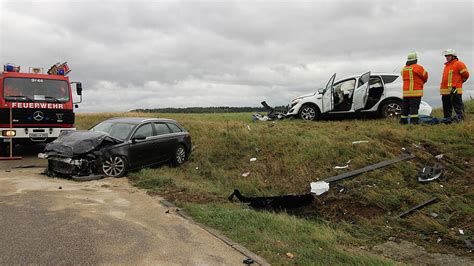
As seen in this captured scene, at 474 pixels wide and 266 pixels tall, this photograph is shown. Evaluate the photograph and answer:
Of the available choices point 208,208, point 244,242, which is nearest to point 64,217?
point 208,208

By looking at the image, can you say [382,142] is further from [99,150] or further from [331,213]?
[99,150]

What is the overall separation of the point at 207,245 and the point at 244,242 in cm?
53

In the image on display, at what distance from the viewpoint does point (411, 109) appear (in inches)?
495

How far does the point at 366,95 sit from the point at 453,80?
3003 millimetres

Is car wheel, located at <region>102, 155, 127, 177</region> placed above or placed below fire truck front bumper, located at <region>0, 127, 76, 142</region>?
below

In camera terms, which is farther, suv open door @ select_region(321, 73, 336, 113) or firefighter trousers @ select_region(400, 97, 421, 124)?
suv open door @ select_region(321, 73, 336, 113)

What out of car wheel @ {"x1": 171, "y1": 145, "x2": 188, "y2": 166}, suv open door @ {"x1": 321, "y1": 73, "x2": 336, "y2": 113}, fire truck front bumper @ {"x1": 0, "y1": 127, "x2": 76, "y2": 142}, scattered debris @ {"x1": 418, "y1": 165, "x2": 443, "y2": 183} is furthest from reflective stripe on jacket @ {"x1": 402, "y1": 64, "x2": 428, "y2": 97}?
fire truck front bumper @ {"x1": 0, "y1": 127, "x2": 76, "y2": 142}

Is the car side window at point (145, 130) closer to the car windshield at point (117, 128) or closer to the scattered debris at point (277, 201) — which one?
the car windshield at point (117, 128)

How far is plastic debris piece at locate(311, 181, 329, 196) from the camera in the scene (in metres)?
9.23

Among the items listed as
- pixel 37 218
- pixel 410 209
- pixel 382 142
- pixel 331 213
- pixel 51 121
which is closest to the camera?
pixel 37 218

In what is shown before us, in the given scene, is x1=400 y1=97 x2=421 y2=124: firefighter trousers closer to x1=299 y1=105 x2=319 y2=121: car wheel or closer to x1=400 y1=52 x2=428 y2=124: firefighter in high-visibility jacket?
x1=400 y1=52 x2=428 y2=124: firefighter in high-visibility jacket

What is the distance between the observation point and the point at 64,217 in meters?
6.12

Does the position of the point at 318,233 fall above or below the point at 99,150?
below

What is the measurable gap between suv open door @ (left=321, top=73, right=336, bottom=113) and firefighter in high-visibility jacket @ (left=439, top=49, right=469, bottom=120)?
12.4 feet
